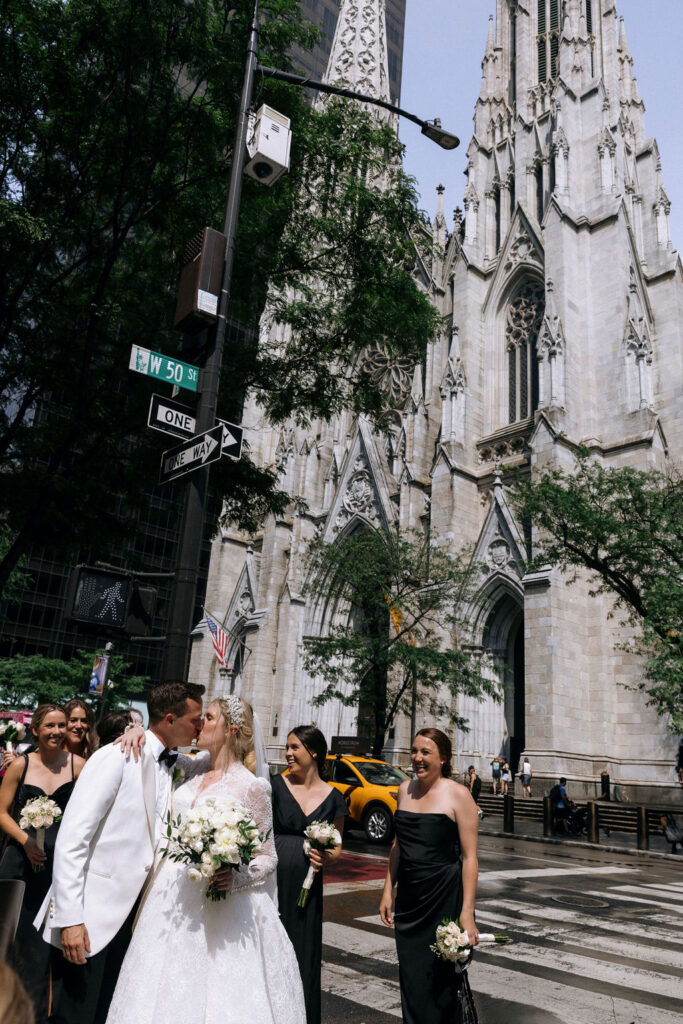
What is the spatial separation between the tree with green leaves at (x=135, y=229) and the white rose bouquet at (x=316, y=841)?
7039 mm

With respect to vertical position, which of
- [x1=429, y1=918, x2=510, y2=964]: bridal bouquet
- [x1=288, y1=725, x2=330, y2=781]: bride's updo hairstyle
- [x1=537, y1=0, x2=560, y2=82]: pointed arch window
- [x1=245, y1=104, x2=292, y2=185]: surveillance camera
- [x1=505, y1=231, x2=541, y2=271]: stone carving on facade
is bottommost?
[x1=429, y1=918, x2=510, y2=964]: bridal bouquet

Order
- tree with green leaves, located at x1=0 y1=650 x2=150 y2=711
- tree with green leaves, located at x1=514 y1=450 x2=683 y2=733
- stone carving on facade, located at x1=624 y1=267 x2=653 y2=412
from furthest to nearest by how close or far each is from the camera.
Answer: tree with green leaves, located at x1=0 y1=650 x2=150 y2=711, stone carving on facade, located at x1=624 y1=267 x2=653 y2=412, tree with green leaves, located at x1=514 y1=450 x2=683 y2=733

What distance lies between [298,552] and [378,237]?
2002cm

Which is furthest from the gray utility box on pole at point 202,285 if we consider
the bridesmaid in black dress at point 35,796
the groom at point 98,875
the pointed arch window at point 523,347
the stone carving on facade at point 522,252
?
the stone carving on facade at point 522,252

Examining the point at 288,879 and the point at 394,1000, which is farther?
the point at 394,1000

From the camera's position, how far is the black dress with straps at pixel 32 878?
11.4ft

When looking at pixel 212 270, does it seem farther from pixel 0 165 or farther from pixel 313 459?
pixel 313 459

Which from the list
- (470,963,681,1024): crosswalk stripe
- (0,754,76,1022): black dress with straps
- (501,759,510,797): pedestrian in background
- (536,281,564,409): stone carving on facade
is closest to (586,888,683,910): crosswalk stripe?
(470,963,681,1024): crosswalk stripe

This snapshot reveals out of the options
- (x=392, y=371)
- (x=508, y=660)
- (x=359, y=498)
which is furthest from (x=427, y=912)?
(x=392, y=371)

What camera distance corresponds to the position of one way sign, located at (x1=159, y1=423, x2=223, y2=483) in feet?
19.4

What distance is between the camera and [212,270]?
643 centimetres

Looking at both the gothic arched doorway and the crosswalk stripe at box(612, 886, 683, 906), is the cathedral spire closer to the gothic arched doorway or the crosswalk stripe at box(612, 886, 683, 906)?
the gothic arched doorway

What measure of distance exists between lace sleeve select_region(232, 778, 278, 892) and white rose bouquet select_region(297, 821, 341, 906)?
0.48 metres

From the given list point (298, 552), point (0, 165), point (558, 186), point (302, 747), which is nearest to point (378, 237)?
point (0, 165)
